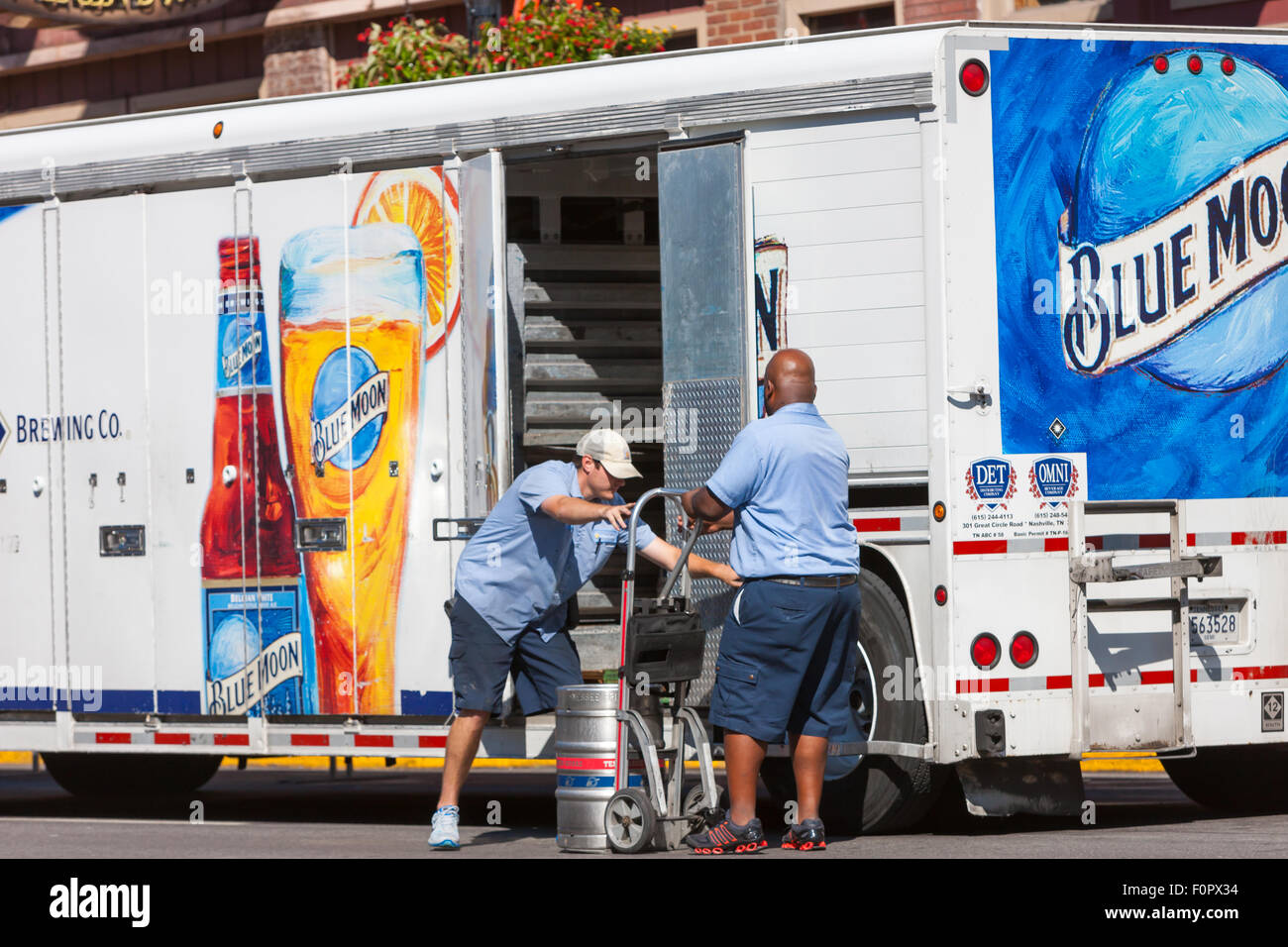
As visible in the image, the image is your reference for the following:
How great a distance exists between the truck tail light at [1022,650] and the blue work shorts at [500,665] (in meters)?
1.82

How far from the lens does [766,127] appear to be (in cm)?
900

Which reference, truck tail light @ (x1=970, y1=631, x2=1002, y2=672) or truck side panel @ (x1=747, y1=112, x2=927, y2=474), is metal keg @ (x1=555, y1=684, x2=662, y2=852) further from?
truck side panel @ (x1=747, y1=112, x2=927, y2=474)

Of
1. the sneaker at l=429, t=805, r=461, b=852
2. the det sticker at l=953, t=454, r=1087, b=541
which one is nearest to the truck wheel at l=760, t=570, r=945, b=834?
the det sticker at l=953, t=454, r=1087, b=541

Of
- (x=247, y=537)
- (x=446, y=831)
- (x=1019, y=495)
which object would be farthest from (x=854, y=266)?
(x=247, y=537)

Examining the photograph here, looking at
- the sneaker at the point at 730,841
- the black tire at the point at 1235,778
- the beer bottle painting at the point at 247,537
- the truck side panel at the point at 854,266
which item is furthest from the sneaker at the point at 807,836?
the beer bottle painting at the point at 247,537

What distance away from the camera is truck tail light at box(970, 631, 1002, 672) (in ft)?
27.7

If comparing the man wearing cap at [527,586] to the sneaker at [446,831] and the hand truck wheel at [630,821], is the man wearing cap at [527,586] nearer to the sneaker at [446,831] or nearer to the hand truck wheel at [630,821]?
the sneaker at [446,831]

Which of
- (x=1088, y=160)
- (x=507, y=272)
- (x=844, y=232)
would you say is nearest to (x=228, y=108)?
(x=507, y=272)

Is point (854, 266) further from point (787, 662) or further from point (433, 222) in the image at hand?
point (433, 222)

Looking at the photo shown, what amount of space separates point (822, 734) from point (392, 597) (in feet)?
8.43

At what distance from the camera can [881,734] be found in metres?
8.70

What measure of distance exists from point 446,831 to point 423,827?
1.59 meters

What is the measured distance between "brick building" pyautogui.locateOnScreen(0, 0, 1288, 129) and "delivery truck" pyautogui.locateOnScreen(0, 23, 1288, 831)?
8378 mm
